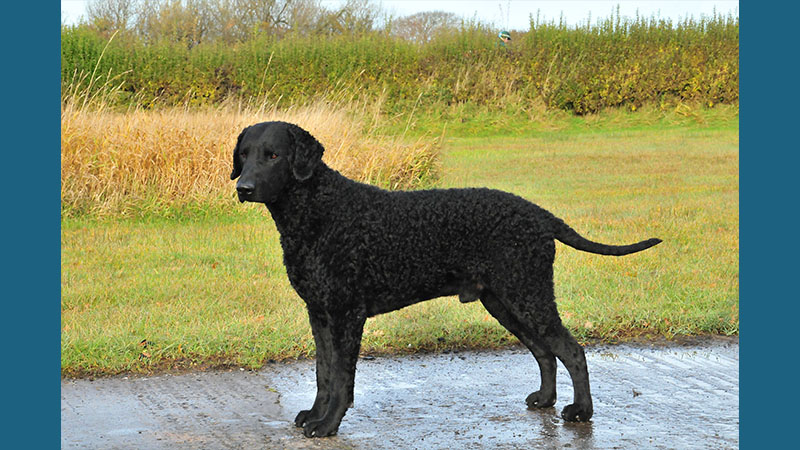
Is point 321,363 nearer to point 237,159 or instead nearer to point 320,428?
point 320,428

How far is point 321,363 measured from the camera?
4367 millimetres

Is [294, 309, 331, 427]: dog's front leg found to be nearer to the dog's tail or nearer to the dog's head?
the dog's head

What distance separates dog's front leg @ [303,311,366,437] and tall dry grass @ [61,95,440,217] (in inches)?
244

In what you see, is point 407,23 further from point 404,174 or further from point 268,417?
point 268,417

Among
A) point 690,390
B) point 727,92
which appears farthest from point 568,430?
point 727,92

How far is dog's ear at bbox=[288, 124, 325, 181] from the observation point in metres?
4.21

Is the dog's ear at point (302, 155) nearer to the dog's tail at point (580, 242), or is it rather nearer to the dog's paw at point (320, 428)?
the dog's paw at point (320, 428)

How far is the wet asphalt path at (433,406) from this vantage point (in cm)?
412

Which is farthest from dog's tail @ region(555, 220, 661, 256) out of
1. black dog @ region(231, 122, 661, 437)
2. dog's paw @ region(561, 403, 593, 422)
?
dog's paw @ region(561, 403, 593, 422)

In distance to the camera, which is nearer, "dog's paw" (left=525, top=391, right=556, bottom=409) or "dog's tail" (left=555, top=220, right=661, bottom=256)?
"dog's tail" (left=555, top=220, right=661, bottom=256)

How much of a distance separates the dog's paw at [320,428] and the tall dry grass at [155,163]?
20.5 ft

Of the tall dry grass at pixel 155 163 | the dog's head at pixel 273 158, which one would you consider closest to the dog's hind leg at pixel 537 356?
the dog's head at pixel 273 158

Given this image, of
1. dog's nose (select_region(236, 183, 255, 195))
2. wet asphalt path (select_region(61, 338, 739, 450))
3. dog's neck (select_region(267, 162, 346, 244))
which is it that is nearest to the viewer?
dog's nose (select_region(236, 183, 255, 195))

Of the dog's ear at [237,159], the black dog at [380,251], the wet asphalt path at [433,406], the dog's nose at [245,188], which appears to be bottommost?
the wet asphalt path at [433,406]
